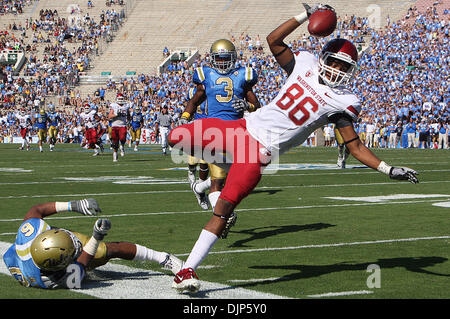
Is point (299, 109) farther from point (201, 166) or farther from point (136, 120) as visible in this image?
point (136, 120)

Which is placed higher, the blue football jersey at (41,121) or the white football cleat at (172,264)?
the blue football jersey at (41,121)

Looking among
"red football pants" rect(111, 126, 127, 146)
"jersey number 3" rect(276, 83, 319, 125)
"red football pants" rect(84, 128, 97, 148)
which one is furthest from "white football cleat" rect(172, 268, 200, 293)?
"red football pants" rect(84, 128, 97, 148)

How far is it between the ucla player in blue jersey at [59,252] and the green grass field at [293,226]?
12 centimetres

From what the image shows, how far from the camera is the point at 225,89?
30.5 ft

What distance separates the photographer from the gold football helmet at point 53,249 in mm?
5031

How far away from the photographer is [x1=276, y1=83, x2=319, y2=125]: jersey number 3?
5.66m

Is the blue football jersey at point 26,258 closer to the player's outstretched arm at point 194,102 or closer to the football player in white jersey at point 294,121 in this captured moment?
the football player in white jersey at point 294,121

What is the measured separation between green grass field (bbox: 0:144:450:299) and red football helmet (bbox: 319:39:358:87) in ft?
4.95

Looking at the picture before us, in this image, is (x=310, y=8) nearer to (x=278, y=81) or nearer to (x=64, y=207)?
(x=64, y=207)

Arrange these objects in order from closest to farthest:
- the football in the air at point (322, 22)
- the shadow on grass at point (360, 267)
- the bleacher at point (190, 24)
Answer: the football in the air at point (322, 22), the shadow on grass at point (360, 267), the bleacher at point (190, 24)

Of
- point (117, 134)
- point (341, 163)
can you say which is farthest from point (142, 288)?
point (117, 134)

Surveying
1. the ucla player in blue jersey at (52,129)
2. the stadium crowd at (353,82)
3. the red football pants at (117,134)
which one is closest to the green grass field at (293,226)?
the red football pants at (117,134)

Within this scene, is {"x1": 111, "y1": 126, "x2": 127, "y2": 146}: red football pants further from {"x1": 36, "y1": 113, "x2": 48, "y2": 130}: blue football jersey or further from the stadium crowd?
the stadium crowd
